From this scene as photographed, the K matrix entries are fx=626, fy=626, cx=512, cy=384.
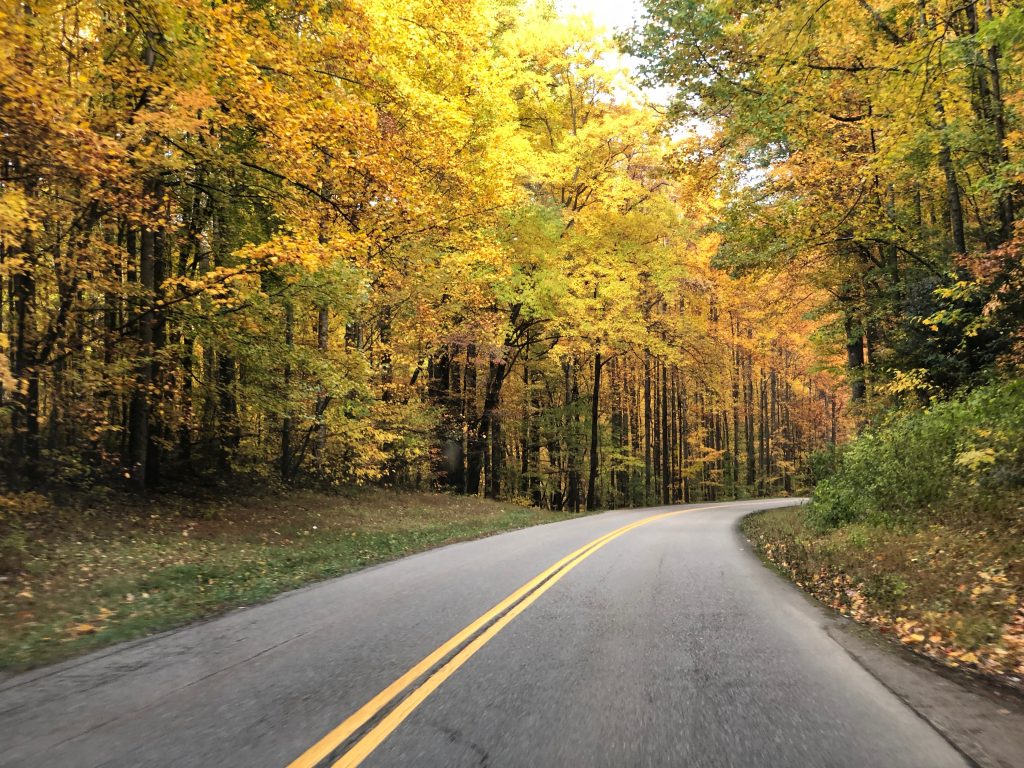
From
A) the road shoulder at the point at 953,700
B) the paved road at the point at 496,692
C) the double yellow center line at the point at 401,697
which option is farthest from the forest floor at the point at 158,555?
the road shoulder at the point at 953,700

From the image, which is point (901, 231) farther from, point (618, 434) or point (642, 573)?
point (618, 434)

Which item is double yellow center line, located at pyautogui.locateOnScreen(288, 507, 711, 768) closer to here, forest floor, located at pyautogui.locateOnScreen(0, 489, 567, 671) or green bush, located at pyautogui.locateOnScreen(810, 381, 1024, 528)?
forest floor, located at pyautogui.locateOnScreen(0, 489, 567, 671)

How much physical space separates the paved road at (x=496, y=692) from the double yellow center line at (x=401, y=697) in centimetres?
4

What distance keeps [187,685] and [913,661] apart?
5.50 m

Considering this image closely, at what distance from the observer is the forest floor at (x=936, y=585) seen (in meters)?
5.23

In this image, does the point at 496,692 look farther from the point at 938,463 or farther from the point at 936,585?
the point at 938,463

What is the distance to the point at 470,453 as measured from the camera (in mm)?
26203

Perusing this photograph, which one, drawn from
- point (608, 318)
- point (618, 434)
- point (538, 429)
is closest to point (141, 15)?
point (608, 318)

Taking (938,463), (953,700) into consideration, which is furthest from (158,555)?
(938,463)

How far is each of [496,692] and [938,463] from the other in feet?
32.0

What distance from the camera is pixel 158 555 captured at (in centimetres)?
946

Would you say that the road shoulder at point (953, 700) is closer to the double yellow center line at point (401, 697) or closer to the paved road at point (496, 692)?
the paved road at point (496, 692)

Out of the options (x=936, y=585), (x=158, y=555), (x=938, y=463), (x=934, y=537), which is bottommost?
(x=158, y=555)

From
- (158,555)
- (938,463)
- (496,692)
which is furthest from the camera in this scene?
(938,463)
